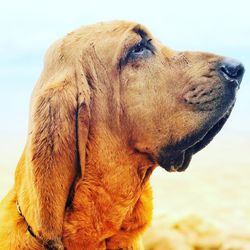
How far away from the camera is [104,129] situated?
418 cm

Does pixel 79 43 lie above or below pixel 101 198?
above

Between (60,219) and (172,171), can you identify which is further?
(172,171)

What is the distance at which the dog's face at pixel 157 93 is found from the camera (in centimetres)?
416

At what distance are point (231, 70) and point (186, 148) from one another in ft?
1.85

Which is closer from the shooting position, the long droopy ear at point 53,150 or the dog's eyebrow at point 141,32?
the long droopy ear at point 53,150

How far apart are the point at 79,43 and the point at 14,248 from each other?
136 cm

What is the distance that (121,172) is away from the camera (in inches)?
165

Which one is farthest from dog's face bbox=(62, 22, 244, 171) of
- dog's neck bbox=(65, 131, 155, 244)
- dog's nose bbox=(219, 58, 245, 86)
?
dog's neck bbox=(65, 131, 155, 244)

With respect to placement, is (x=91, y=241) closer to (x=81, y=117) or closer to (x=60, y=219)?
(x=60, y=219)

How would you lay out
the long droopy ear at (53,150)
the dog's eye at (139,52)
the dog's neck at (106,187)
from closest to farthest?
the long droopy ear at (53,150), the dog's neck at (106,187), the dog's eye at (139,52)

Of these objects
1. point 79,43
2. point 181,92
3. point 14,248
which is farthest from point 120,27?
point 14,248

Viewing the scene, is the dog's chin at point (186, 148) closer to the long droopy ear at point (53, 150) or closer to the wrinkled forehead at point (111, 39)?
the long droopy ear at point (53, 150)

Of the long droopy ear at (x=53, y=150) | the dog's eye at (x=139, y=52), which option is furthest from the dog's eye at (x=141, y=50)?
the long droopy ear at (x=53, y=150)

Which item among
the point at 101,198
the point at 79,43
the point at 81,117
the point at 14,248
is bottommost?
the point at 14,248
